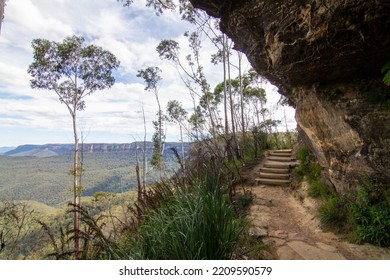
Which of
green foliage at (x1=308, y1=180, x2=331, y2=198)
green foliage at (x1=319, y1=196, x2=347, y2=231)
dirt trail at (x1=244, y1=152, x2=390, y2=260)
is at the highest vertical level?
green foliage at (x1=308, y1=180, x2=331, y2=198)

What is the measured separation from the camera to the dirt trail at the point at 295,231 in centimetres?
244

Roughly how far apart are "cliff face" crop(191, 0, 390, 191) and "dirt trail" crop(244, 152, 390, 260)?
81 centimetres

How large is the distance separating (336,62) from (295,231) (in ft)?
7.99

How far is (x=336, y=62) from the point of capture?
3.05 metres

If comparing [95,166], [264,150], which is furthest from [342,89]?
[95,166]

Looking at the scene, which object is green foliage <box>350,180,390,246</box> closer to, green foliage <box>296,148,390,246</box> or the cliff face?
green foliage <box>296,148,390,246</box>

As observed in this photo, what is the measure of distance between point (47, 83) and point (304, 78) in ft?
46.1

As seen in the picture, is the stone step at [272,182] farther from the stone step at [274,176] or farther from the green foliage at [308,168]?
the green foliage at [308,168]

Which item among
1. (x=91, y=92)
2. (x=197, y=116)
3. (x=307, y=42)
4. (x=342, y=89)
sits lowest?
(x=342, y=89)

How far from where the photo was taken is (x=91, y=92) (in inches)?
555

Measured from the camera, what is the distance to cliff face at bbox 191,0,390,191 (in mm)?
2576

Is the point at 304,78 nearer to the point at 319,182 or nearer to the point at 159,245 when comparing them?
the point at 319,182

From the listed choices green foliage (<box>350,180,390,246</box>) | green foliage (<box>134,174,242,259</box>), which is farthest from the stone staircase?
green foliage (<box>134,174,242,259</box>)

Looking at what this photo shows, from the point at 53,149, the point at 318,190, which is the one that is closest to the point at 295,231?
the point at 318,190
